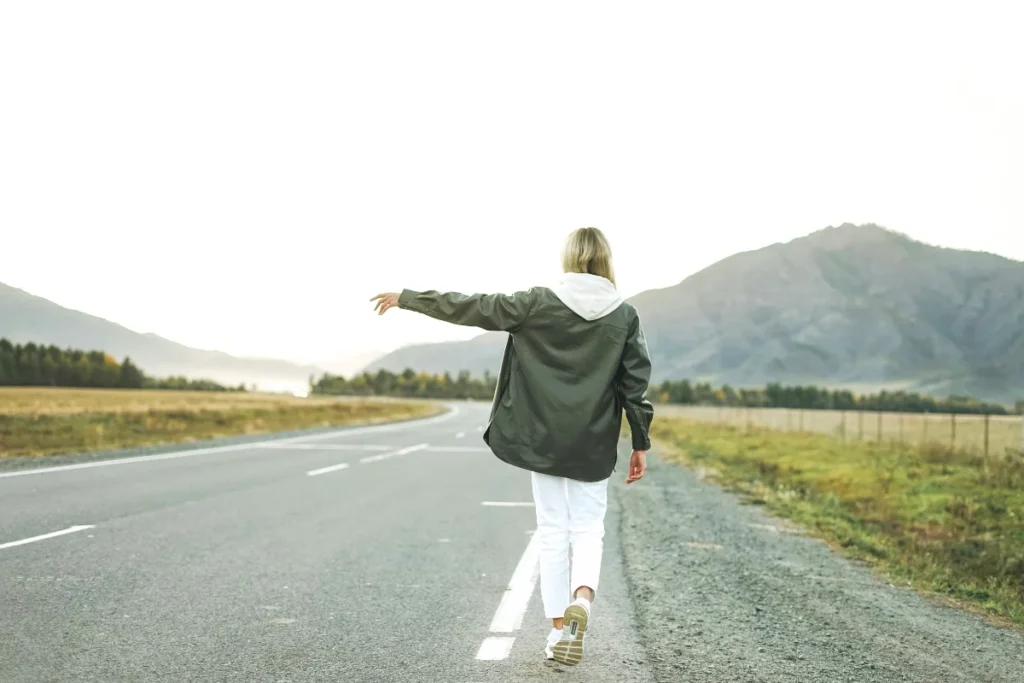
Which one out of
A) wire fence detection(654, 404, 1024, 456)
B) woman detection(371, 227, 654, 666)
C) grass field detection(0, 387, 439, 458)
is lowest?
grass field detection(0, 387, 439, 458)

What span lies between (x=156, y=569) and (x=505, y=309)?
3.70m

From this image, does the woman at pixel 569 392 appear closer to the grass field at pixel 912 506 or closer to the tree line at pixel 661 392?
the grass field at pixel 912 506

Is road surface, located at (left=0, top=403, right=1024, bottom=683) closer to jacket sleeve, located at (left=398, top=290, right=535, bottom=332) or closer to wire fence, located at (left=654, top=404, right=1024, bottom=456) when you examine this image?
jacket sleeve, located at (left=398, top=290, right=535, bottom=332)

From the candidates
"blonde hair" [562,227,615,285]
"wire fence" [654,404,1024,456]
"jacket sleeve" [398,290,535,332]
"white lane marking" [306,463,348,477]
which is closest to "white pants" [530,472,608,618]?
"jacket sleeve" [398,290,535,332]

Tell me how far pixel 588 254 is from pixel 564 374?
62 cm

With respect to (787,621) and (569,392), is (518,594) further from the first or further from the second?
(569,392)

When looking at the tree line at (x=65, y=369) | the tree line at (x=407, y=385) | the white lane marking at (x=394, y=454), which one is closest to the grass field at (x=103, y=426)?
the white lane marking at (x=394, y=454)

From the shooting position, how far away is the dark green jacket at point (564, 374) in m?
4.45

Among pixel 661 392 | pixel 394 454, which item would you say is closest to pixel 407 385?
pixel 661 392

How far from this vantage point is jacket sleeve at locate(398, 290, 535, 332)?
4465 mm

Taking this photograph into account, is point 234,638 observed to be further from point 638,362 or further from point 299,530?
point 299,530

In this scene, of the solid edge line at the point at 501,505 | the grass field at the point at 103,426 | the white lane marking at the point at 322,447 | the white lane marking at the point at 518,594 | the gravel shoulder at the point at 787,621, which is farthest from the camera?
the grass field at the point at 103,426

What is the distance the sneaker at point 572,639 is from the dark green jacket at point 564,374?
0.65m

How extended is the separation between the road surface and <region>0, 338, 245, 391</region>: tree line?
68448mm
